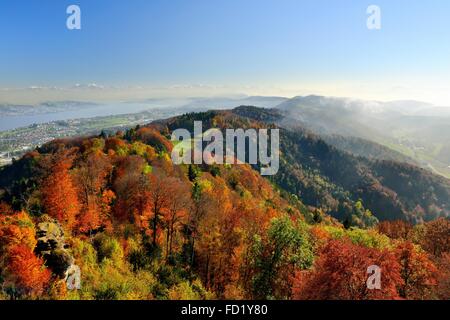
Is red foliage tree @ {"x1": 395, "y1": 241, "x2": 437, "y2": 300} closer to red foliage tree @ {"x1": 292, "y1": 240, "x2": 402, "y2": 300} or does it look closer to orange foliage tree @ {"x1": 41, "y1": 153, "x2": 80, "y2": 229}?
red foliage tree @ {"x1": 292, "y1": 240, "x2": 402, "y2": 300}

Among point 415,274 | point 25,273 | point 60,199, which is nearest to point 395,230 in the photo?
point 415,274

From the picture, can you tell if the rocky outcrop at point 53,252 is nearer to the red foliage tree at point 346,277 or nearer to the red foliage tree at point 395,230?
the red foliage tree at point 346,277

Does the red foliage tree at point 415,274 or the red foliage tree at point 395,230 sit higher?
the red foliage tree at point 415,274

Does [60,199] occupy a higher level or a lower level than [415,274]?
higher

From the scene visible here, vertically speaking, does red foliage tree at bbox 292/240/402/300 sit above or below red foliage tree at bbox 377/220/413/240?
above

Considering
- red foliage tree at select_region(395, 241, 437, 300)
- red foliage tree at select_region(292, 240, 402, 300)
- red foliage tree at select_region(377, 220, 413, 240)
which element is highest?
red foliage tree at select_region(292, 240, 402, 300)

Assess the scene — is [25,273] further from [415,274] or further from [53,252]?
[415,274]

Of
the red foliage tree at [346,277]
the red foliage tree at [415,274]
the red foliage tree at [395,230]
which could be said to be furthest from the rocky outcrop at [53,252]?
the red foliage tree at [395,230]

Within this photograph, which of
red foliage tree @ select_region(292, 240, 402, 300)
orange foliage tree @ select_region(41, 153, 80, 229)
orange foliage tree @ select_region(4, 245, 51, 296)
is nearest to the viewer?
orange foliage tree @ select_region(4, 245, 51, 296)

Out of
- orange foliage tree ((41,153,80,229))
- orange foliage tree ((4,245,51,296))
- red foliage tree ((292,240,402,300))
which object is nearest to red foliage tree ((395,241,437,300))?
red foliage tree ((292,240,402,300))

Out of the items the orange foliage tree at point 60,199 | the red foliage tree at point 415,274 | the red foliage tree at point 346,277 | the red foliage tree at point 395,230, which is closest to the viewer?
the red foliage tree at point 346,277

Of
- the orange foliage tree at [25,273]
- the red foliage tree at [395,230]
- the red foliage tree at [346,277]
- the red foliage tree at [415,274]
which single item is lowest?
the red foliage tree at [395,230]

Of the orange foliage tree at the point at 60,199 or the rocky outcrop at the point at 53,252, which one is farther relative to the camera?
the orange foliage tree at the point at 60,199
